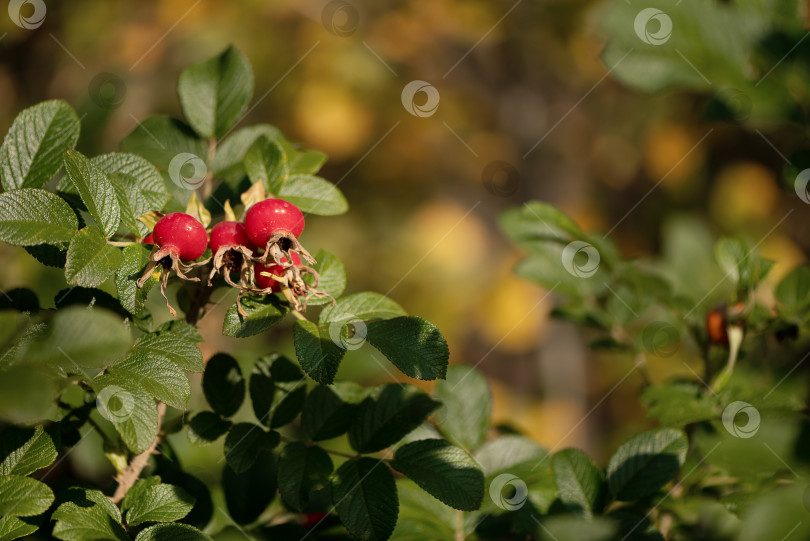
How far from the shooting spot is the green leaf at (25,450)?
0.61m

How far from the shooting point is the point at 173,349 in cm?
63

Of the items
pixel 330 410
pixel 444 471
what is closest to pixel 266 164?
pixel 330 410

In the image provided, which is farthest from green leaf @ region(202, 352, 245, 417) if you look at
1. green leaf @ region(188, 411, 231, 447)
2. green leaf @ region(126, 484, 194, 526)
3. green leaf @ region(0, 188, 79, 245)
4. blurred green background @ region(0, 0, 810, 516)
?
blurred green background @ region(0, 0, 810, 516)

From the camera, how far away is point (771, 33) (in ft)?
2.96

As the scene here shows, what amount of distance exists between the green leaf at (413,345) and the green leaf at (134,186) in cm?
27

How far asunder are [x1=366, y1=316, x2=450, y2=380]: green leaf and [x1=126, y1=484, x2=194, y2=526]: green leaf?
26 centimetres

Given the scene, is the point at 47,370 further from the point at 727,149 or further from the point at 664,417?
the point at 727,149

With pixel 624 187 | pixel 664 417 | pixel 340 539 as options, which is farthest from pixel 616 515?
pixel 624 187

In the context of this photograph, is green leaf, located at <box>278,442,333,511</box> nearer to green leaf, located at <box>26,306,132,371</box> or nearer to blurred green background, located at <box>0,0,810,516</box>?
green leaf, located at <box>26,306,132,371</box>

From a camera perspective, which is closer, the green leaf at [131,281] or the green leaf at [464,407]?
the green leaf at [131,281]

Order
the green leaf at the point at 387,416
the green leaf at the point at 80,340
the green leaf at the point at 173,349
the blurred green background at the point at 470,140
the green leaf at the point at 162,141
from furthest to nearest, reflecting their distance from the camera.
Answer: the blurred green background at the point at 470,140
the green leaf at the point at 162,141
the green leaf at the point at 387,416
the green leaf at the point at 173,349
the green leaf at the point at 80,340

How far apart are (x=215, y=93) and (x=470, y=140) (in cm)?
294

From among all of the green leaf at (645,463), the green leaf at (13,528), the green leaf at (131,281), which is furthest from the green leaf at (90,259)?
the green leaf at (645,463)

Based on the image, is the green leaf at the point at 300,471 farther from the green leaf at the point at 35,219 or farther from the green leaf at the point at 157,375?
the green leaf at the point at 35,219
